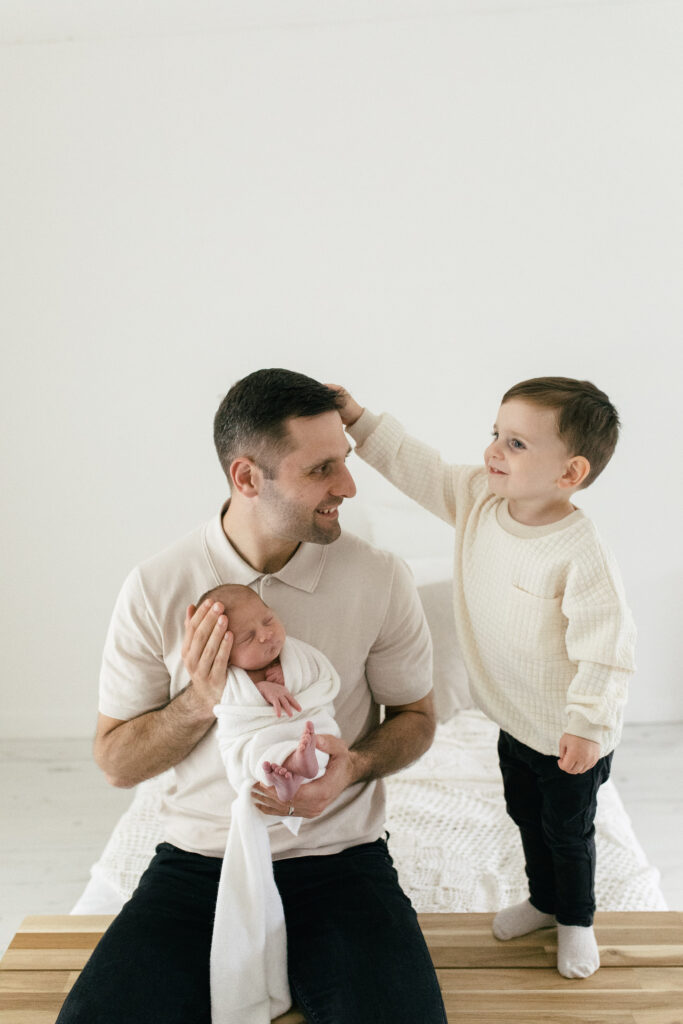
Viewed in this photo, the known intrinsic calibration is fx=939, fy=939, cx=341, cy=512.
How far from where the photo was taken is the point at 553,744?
159cm

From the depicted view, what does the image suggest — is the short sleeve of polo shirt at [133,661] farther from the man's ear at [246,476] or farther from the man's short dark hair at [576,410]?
the man's short dark hair at [576,410]

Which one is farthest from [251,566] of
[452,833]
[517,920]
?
[452,833]

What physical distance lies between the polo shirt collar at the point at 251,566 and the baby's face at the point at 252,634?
19 centimetres

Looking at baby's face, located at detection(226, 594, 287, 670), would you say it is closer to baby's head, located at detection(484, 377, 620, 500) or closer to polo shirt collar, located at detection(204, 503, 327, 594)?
polo shirt collar, located at detection(204, 503, 327, 594)

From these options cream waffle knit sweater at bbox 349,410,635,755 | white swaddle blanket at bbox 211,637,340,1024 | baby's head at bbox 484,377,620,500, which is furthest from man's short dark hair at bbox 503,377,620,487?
white swaddle blanket at bbox 211,637,340,1024

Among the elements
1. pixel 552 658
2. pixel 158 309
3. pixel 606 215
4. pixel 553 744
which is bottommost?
pixel 553 744

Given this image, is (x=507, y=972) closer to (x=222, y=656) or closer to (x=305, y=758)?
(x=305, y=758)

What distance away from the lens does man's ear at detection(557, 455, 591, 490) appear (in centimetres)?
151

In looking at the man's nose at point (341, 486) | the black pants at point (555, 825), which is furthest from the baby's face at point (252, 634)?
the black pants at point (555, 825)

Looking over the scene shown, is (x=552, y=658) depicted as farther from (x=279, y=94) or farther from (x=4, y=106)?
(x=4, y=106)

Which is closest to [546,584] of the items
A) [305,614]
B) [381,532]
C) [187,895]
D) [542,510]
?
[542,510]

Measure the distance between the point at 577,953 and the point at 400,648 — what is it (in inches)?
23.7

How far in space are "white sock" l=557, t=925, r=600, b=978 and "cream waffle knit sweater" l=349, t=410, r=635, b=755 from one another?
0.34 metres

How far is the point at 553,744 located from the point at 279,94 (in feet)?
7.72
